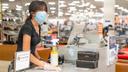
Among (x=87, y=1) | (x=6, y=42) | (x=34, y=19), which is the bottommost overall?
(x=6, y=42)

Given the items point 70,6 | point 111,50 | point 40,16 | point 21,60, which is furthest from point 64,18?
point 21,60

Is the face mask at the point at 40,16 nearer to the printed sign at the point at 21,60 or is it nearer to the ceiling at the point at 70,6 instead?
the printed sign at the point at 21,60

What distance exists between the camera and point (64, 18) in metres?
14.0

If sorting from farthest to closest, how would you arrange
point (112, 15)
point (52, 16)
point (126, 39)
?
1. point (52, 16)
2. point (112, 15)
3. point (126, 39)

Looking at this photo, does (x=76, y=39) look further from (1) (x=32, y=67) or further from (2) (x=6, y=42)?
(2) (x=6, y=42)

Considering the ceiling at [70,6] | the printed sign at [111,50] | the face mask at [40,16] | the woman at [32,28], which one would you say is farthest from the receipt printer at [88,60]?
the ceiling at [70,6]

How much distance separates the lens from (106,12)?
11688 millimetres

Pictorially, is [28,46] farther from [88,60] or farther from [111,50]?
[111,50]

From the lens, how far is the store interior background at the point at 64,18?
11.3ft

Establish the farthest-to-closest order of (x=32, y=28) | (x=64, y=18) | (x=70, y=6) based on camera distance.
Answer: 1. (x=70, y=6)
2. (x=64, y=18)
3. (x=32, y=28)

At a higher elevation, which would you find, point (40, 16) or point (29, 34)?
point (40, 16)

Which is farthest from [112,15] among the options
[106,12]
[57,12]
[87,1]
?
[87,1]

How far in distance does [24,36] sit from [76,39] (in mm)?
732

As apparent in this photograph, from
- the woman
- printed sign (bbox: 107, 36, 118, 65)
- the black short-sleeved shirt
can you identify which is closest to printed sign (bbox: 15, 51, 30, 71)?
the woman
